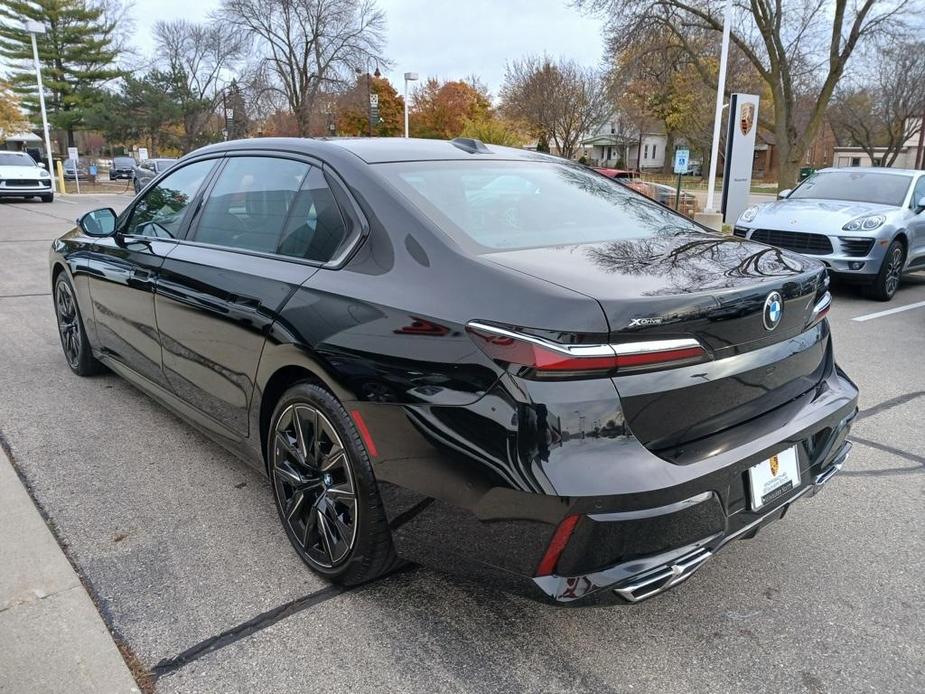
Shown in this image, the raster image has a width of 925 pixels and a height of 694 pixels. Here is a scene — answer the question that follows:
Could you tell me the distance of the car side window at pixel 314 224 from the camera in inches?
Answer: 103

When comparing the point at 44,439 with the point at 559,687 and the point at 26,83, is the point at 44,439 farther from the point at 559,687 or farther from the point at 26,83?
the point at 26,83

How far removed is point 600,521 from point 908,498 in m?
2.26

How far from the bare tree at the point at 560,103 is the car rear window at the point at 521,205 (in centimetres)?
4149

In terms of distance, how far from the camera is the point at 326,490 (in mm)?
2553

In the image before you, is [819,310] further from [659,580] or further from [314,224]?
[314,224]

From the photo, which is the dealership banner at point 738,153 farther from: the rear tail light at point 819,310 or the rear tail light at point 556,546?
the rear tail light at point 556,546

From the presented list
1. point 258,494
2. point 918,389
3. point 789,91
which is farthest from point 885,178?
point 789,91

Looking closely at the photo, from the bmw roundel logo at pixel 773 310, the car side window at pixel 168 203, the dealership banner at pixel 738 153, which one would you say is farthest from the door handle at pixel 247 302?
the dealership banner at pixel 738 153

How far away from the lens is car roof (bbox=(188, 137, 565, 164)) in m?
2.82

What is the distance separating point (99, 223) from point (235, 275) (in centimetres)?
181

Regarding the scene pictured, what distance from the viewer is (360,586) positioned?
2656 millimetres

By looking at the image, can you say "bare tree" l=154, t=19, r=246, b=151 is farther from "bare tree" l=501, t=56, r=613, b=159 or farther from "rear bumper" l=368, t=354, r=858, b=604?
"rear bumper" l=368, t=354, r=858, b=604

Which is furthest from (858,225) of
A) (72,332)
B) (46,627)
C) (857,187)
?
(46,627)

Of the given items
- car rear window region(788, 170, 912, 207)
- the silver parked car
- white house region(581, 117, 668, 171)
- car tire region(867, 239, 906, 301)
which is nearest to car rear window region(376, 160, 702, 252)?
the silver parked car
